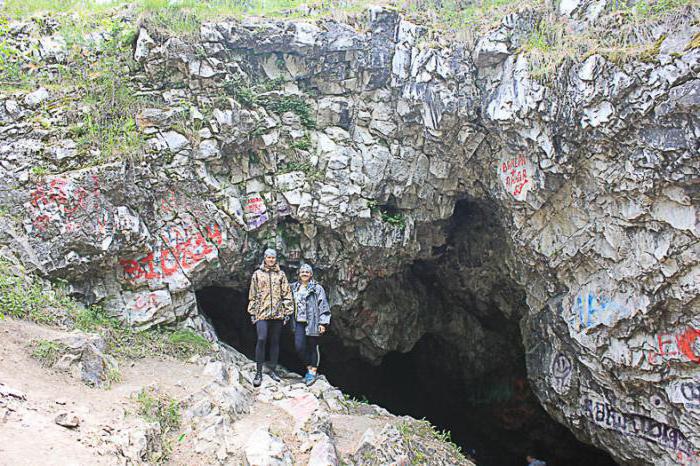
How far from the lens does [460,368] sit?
10695 millimetres

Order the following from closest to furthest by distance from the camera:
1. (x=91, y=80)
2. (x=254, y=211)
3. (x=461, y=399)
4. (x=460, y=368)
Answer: (x=91, y=80) < (x=254, y=211) < (x=460, y=368) < (x=461, y=399)

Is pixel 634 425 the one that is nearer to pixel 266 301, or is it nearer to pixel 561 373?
pixel 561 373

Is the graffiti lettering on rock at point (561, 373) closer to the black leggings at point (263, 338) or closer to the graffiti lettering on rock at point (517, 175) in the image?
the graffiti lettering on rock at point (517, 175)

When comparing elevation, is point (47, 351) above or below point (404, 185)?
below

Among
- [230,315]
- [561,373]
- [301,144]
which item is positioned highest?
[301,144]

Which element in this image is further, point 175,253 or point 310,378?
point 175,253

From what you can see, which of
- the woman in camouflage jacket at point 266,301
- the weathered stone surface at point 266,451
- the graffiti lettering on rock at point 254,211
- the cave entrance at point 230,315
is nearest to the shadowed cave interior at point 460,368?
the cave entrance at point 230,315

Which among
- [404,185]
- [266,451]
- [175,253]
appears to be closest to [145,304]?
[175,253]

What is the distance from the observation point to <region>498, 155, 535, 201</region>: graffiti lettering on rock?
257 inches

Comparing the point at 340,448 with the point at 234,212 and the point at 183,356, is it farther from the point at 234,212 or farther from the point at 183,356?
the point at 234,212

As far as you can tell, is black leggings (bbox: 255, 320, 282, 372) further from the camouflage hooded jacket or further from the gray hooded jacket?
the gray hooded jacket

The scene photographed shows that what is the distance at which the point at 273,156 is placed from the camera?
719 centimetres

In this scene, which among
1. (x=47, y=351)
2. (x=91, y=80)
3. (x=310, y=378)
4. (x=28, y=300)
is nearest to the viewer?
(x=47, y=351)

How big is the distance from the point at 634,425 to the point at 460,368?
4.48 m
